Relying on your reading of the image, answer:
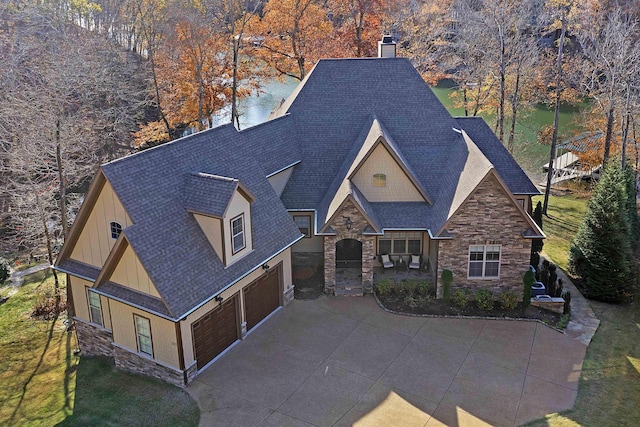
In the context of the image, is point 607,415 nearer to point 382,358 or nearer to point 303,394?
point 382,358

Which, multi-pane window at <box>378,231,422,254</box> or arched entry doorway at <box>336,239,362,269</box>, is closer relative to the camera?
multi-pane window at <box>378,231,422,254</box>

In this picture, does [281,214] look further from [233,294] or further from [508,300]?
[508,300]

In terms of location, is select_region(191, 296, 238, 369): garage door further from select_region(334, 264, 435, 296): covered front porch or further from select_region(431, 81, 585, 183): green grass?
select_region(431, 81, 585, 183): green grass

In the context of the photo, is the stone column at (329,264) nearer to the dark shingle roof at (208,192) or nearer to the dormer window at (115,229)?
the dark shingle roof at (208,192)

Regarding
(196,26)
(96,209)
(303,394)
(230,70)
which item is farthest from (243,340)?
(230,70)

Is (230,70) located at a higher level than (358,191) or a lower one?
higher

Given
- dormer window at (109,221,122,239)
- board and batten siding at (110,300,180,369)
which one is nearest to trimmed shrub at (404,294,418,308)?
board and batten siding at (110,300,180,369)
